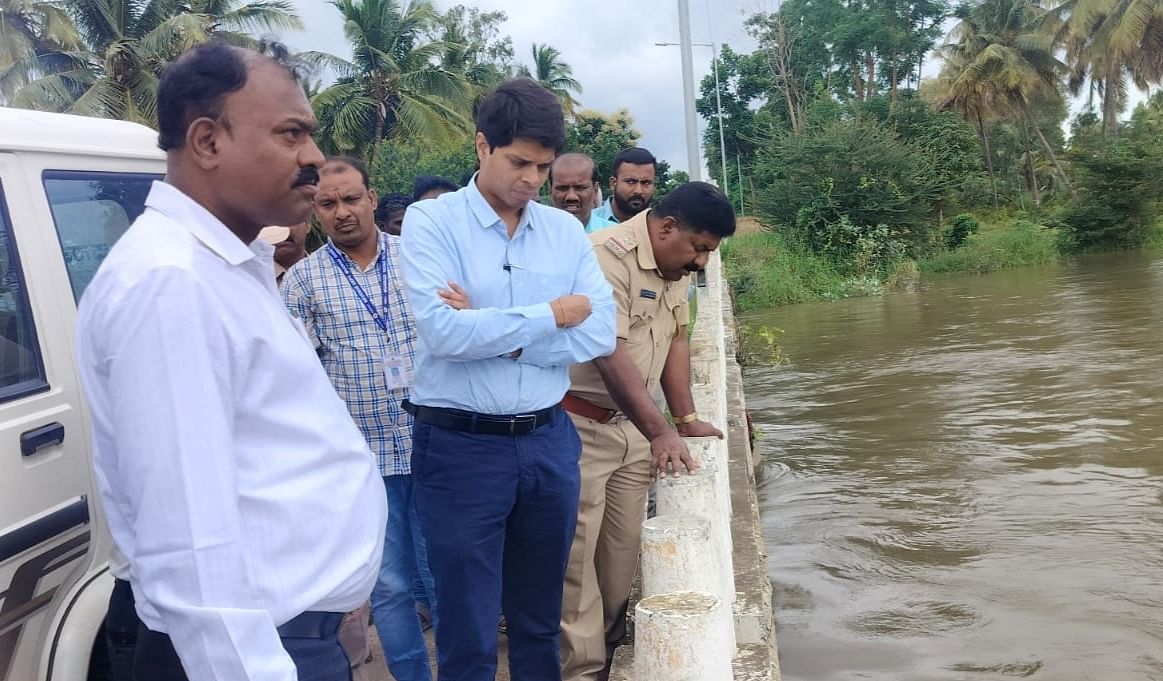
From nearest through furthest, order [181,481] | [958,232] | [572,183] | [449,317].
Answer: [181,481], [449,317], [572,183], [958,232]

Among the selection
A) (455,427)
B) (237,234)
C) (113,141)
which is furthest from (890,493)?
(237,234)

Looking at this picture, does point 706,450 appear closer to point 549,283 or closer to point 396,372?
point 549,283

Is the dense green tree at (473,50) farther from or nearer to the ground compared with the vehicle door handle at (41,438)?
farther from the ground

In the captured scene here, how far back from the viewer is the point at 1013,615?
619cm

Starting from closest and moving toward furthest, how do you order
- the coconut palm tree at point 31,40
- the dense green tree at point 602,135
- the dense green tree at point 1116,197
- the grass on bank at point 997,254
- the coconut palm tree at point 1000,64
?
the coconut palm tree at point 31,40
the grass on bank at point 997,254
the dense green tree at point 1116,197
the dense green tree at point 602,135
the coconut palm tree at point 1000,64

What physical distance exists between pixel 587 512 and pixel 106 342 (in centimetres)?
243

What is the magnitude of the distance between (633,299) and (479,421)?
1.21 m

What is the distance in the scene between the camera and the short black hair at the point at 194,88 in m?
1.59

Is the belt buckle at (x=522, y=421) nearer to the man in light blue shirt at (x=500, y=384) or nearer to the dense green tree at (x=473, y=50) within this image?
the man in light blue shirt at (x=500, y=384)

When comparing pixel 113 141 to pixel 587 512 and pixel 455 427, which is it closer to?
pixel 455 427

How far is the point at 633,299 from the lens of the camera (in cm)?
377

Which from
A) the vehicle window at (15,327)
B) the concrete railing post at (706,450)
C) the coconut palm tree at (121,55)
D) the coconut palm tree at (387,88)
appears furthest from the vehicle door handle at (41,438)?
the coconut palm tree at (387,88)

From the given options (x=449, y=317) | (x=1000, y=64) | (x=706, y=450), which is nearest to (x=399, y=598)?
(x=706, y=450)

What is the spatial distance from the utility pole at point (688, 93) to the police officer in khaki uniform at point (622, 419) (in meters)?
9.61
